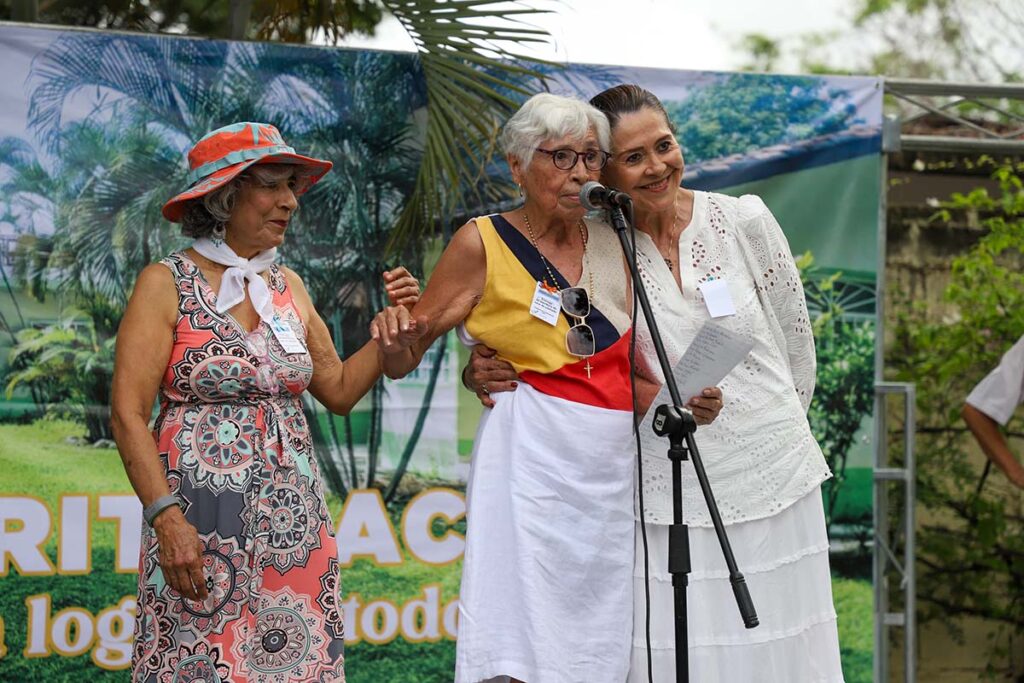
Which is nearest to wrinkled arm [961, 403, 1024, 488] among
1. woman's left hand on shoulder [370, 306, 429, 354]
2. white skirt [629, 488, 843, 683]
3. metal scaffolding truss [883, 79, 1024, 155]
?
metal scaffolding truss [883, 79, 1024, 155]

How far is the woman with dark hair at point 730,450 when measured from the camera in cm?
312

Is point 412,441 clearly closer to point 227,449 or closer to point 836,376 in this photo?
point 227,449

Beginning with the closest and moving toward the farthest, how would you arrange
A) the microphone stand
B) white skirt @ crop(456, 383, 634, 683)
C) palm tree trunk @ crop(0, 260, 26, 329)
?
the microphone stand < white skirt @ crop(456, 383, 634, 683) < palm tree trunk @ crop(0, 260, 26, 329)

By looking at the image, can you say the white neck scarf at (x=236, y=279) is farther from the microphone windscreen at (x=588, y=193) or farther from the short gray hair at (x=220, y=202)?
the microphone windscreen at (x=588, y=193)

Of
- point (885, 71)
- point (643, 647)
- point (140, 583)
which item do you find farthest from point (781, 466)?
point (885, 71)

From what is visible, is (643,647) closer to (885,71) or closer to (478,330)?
(478,330)

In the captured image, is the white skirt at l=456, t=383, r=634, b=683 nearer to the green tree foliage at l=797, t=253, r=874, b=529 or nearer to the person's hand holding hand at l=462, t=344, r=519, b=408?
the person's hand holding hand at l=462, t=344, r=519, b=408

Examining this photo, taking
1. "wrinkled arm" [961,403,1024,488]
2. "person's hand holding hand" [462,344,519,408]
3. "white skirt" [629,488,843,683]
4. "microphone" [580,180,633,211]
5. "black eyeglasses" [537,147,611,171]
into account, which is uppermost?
"black eyeglasses" [537,147,611,171]

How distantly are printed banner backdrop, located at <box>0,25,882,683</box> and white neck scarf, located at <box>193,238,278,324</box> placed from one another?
1.26 m

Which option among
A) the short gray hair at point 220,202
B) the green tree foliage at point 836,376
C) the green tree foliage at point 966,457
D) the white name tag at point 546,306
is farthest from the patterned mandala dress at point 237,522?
the green tree foliage at point 966,457

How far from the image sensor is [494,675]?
309 centimetres

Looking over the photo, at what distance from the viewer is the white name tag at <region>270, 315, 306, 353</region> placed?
3332 millimetres

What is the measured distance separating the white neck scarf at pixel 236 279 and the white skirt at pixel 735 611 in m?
1.12

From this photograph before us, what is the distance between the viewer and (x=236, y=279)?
335cm
